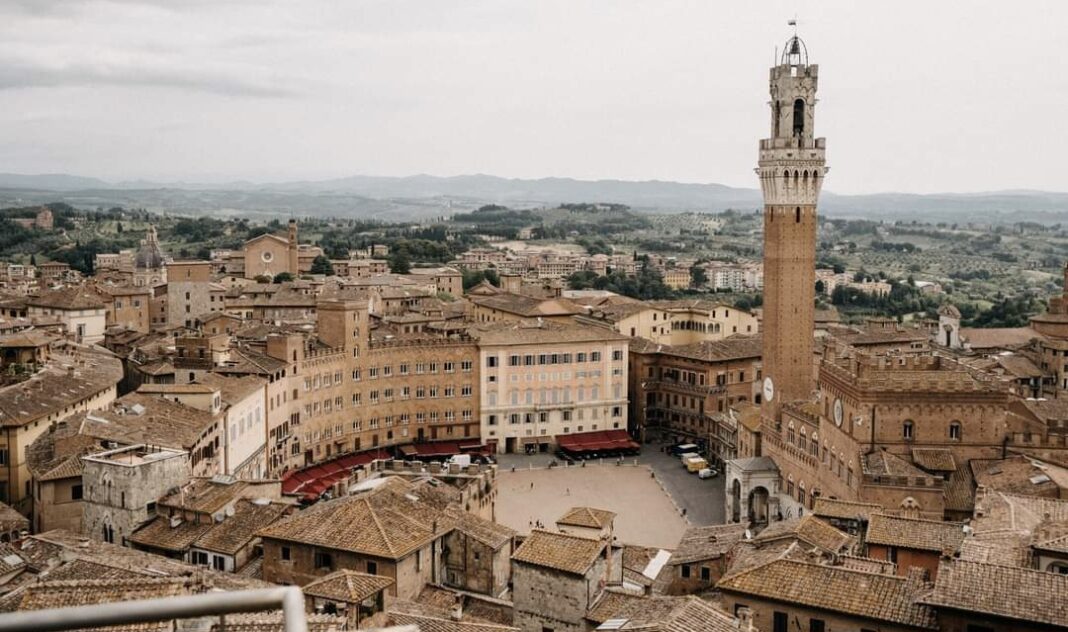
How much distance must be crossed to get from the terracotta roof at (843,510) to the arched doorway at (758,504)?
1418 centimetres

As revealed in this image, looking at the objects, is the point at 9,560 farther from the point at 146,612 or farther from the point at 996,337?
the point at 996,337

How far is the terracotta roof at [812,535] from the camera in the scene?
95.0ft

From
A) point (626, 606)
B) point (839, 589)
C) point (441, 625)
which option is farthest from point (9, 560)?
point (839, 589)

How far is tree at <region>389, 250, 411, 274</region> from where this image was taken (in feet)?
456

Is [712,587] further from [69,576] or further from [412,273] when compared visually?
[412,273]

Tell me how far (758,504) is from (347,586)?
95.7ft

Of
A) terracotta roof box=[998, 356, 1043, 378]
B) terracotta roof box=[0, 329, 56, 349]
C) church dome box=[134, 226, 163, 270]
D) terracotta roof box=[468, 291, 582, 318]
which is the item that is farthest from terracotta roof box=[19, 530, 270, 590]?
church dome box=[134, 226, 163, 270]

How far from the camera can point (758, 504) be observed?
161 feet

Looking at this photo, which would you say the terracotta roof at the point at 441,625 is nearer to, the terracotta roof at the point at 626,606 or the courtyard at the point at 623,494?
the terracotta roof at the point at 626,606

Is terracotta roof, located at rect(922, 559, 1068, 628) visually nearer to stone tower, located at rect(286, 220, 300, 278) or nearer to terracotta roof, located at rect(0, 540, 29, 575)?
terracotta roof, located at rect(0, 540, 29, 575)

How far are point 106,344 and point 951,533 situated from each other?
56.7 meters

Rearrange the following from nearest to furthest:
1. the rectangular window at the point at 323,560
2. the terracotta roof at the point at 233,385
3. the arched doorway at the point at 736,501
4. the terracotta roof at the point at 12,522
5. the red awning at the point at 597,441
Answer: the rectangular window at the point at 323,560 → the terracotta roof at the point at 12,522 → the terracotta roof at the point at 233,385 → the arched doorway at the point at 736,501 → the red awning at the point at 597,441

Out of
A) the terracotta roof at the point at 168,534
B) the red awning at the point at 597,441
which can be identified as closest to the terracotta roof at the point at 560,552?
the terracotta roof at the point at 168,534

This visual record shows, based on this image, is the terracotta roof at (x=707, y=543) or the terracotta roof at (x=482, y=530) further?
the terracotta roof at (x=707, y=543)
